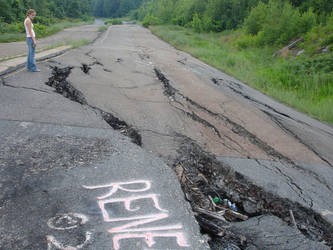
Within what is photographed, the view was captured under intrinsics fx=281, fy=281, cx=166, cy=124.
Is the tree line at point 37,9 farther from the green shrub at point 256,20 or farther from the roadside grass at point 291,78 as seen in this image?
the roadside grass at point 291,78

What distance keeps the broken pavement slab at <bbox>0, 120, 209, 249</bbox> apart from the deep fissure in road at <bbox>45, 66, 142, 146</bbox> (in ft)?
1.65

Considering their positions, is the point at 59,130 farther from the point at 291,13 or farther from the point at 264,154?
the point at 291,13

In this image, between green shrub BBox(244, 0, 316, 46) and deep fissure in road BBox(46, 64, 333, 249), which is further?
green shrub BBox(244, 0, 316, 46)

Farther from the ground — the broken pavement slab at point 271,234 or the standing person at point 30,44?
the standing person at point 30,44

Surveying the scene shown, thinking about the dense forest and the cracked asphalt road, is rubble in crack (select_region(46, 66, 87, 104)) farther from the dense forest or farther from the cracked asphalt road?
the dense forest

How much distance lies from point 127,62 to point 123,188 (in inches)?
312

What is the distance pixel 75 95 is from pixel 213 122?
2.85 metres

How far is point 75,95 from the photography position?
5.77 metres

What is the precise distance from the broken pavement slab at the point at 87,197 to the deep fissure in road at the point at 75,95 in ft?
1.65

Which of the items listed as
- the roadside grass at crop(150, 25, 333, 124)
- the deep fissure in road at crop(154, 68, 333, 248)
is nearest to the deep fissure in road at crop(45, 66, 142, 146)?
the deep fissure in road at crop(154, 68, 333, 248)

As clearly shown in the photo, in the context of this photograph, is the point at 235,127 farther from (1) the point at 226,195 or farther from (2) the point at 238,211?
(2) the point at 238,211

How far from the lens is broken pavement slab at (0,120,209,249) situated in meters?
2.18

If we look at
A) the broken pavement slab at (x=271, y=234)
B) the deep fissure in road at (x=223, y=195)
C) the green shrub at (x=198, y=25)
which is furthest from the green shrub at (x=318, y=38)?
the green shrub at (x=198, y=25)

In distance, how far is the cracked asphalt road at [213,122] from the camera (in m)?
3.79
